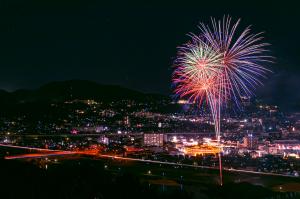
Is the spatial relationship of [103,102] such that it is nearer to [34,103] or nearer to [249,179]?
[34,103]

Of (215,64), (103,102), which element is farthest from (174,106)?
(215,64)

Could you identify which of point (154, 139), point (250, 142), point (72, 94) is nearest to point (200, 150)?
point (250, 142)

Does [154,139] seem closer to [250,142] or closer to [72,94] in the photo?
[250,142]

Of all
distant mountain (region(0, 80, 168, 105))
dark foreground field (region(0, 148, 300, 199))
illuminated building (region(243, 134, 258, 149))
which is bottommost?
dark foreground field (region(0, 148, 300, 199))

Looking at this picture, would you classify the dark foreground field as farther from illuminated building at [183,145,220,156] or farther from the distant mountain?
the distant mountain

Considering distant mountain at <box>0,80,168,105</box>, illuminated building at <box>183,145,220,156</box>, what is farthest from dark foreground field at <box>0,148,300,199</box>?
distant mountain at <box>0,80,168,105</box>
